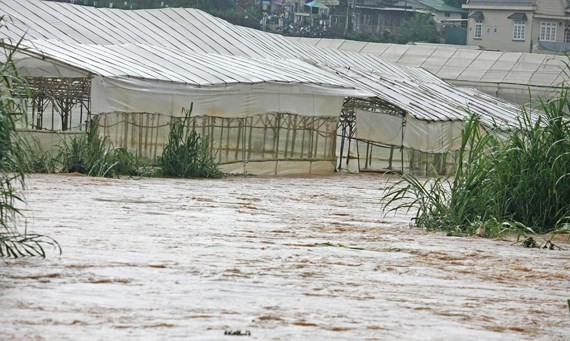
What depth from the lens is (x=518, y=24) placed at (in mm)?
78625

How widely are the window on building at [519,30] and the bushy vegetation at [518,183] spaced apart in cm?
6142

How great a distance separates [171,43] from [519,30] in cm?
4399

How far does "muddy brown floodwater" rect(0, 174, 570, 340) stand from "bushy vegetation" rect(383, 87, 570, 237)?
0.78 meters

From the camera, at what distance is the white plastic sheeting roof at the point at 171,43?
108ft

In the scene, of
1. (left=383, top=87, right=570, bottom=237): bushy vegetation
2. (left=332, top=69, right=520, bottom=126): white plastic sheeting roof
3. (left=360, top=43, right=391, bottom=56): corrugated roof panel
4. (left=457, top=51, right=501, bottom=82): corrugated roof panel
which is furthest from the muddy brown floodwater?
(left=360, top=43, right=391, bottom=56): corrugated roof panel

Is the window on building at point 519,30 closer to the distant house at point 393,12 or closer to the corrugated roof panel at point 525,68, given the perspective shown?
the distant house at point 393,12

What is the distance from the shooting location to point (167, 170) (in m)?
29.8

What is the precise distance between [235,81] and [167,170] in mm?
4456

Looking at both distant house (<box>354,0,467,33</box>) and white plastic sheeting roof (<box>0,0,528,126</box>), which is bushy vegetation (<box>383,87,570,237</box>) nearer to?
white plastic sheeting roof (<box>0,0,528,126</box>)

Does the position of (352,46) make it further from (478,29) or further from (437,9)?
(437,9)

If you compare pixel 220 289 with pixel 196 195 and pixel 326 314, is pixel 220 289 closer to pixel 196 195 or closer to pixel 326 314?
pixel 326 314

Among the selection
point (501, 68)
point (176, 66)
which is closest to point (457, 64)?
point (501, 68)

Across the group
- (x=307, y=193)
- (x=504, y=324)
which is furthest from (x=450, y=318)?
(x=307, y=193)

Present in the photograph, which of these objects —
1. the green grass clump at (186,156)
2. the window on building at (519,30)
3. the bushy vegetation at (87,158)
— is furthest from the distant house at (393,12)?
the bushy vegetation at (87,158)
